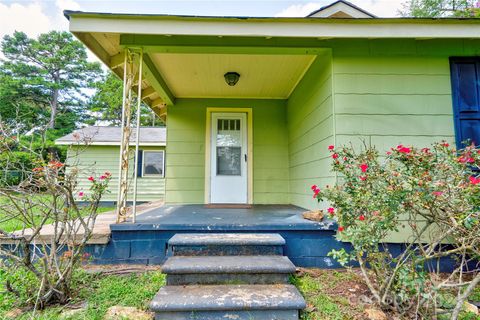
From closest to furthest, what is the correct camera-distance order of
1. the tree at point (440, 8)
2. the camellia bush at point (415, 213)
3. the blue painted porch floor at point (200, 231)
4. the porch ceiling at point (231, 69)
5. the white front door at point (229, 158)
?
the camellia bush at point (415, 213) < the blue painted porch floor at point (200, 231) < the porch ceiling at point (231, 69) < the white front door at point (229, 158) < the tree at point (440, 8)

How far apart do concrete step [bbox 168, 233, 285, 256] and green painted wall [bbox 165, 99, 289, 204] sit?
8.13ft

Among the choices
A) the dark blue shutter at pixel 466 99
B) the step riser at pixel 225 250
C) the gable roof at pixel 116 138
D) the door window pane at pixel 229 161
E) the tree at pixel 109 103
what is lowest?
the step riser at pixel 225 250

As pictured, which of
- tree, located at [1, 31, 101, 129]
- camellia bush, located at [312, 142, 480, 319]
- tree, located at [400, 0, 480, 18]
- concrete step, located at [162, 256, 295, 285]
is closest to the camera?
camellia bush, located at [312, 142, 480, 319]

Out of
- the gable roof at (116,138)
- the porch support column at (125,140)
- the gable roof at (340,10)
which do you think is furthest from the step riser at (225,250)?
the gable roof at (116,138)

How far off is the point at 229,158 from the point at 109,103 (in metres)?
16.4

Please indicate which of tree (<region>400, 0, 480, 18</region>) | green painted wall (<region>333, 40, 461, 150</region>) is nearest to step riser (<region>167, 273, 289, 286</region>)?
→ green painted wall (<region>333, 40, 461, 150</region>)

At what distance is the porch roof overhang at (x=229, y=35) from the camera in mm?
2736

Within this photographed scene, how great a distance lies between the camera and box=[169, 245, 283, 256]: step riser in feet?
7.65

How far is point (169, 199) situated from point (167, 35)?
3.02m

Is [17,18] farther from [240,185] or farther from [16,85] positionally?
[240,185]

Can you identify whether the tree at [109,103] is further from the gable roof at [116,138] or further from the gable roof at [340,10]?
the gable roof at [340,10]

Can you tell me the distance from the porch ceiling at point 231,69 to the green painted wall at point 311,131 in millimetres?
227

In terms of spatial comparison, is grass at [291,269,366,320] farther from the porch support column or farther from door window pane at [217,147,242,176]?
door window pane at [217,147,242,176]

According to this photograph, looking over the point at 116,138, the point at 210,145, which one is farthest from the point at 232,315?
the point at 116,138
